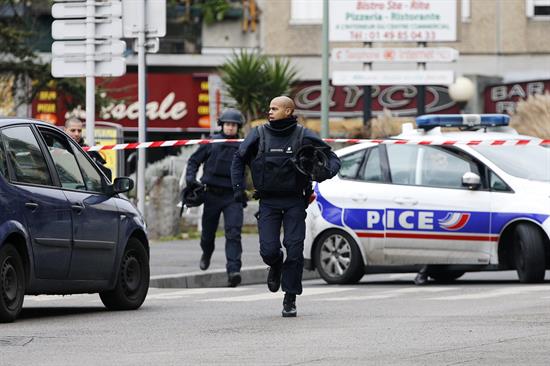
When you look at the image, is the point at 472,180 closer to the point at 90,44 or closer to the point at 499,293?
the point at 499,293

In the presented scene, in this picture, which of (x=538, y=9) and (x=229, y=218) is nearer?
(x=229, y=218)

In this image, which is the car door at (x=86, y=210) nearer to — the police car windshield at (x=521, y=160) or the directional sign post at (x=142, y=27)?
the police car windshield at (x=521, y=160)

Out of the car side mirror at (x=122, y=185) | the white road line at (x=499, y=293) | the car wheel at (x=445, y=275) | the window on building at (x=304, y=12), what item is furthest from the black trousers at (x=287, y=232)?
the window on building at (x=304, y=12)

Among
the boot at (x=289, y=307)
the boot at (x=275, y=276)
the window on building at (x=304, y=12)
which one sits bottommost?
the boot at (x=289, y=307)

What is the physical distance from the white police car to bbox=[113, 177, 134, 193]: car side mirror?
14.8 ft

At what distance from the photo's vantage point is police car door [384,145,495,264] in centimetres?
1666

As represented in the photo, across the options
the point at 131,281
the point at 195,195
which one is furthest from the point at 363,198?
the point at 131,281

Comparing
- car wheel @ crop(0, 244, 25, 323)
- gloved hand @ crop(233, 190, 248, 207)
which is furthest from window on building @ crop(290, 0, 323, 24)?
car wheel @ crop(0, 244, 25, 323)

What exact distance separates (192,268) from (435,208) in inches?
139

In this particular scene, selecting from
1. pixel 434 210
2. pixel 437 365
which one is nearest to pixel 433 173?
pixel 434 210

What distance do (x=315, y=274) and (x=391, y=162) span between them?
134 inches

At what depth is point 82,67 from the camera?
18.4 m

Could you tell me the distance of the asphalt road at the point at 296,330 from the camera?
9242 mm

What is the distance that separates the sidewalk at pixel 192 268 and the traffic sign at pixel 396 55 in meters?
11.7
